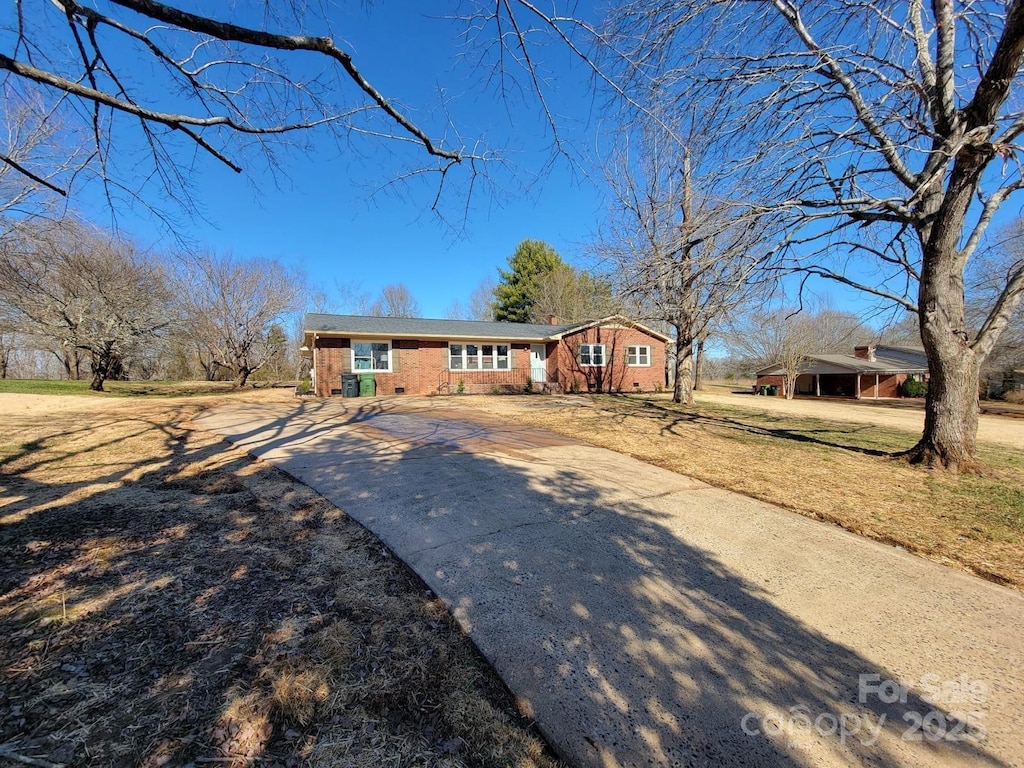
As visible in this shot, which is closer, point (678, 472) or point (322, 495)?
point (322, 495)

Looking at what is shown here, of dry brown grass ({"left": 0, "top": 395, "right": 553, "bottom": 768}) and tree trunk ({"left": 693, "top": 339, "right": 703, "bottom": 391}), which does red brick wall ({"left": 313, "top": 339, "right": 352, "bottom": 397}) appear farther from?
tree trunk ({"left": 693, "top": 339, "right": 703, "bottom": 391})

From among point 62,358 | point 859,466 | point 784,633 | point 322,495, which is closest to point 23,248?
point 322,495

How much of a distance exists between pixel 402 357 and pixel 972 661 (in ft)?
56.1

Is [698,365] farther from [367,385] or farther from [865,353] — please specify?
[367,385]

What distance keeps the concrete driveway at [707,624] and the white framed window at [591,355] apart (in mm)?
16464

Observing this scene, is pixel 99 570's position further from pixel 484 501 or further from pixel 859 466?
pixel 859 466

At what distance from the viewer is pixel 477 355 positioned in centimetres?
1903

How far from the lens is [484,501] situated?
4188 mm

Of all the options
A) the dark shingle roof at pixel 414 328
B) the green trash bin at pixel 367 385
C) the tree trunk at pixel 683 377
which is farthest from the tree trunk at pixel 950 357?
the green trash bin at pixel 367 385

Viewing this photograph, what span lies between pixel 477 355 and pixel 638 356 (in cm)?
938

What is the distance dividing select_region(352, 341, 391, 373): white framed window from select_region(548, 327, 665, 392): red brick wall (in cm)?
832

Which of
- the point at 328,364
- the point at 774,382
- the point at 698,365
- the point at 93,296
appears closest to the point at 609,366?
the point at 698,365

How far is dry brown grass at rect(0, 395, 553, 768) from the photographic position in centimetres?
148

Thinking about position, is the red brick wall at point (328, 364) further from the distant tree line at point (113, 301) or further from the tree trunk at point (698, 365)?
the tree trunk at point (698, 365)
